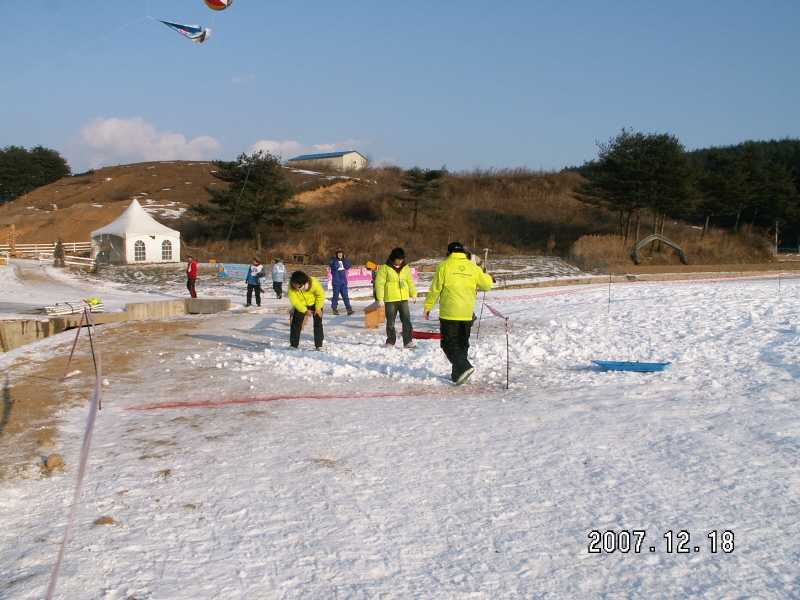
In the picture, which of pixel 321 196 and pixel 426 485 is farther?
pixel 321 196

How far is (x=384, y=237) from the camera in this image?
47438 millimetres

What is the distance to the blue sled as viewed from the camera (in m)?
7.85

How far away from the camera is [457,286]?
7406mm

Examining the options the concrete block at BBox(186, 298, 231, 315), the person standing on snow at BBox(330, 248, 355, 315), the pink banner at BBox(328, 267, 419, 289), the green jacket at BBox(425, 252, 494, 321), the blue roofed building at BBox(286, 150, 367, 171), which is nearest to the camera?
the green jacket at BBox(425, 252, 494, 321)

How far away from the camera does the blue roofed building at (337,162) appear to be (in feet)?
290

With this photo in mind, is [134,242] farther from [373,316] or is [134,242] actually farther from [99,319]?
[373,316]

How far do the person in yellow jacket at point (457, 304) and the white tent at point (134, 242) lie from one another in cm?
3475

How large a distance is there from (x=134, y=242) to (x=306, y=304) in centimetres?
3159

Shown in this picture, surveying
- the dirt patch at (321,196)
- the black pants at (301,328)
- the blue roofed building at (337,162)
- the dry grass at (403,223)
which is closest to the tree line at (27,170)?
the dry grass at (403,223)

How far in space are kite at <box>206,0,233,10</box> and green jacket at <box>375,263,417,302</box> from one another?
23.8 feet

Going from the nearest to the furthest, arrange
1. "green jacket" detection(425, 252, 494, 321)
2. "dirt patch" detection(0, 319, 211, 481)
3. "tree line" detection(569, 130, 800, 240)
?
"dirt patch" detection(0, 319, 211, 481) < "green jacket" detection(425, 252, 494, 321) < "tree line" detection(569, 130, 800, 240)

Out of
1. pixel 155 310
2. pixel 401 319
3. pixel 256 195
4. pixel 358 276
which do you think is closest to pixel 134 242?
pixel 256 195

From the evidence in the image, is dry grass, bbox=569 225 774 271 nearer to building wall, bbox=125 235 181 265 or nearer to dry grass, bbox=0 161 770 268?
dry grass, bbox=0 161 770 268

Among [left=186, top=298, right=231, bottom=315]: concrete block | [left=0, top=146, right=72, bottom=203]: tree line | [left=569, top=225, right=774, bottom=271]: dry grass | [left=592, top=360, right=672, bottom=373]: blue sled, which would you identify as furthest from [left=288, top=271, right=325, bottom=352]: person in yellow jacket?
[left=0, top=146, right=72, bottom=203]: tree line
